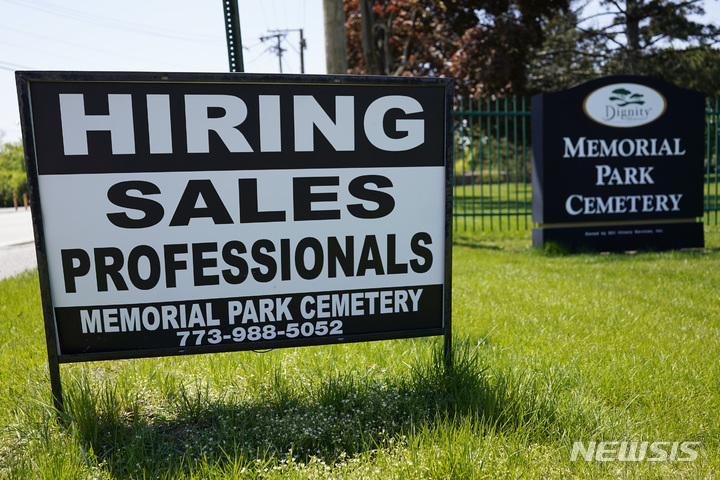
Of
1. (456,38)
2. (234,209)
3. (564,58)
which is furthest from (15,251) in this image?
(564,58)

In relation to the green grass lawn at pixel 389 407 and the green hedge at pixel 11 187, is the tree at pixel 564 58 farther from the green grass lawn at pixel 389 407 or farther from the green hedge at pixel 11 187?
the green hedge at pixel 11 187

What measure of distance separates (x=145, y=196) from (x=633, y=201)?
7.46 metres

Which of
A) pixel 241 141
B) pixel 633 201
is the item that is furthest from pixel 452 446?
pixel 633 201

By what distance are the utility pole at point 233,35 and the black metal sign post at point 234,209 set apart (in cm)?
112

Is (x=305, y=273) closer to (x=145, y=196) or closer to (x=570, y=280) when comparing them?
(x=145, y=196)

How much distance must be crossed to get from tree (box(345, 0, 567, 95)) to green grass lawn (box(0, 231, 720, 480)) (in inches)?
476

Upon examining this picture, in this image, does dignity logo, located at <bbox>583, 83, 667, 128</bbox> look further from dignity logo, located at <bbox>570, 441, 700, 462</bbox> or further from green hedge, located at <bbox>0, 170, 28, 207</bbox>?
green hedge, located at <bbox>0, 170, 28, 207</bbox>

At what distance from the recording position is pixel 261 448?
259 centimetres

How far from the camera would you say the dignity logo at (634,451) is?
8.15 ft

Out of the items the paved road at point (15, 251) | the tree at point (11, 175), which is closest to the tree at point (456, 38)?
the paved road at point (15, 251)

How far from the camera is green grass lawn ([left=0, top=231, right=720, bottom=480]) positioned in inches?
95.3

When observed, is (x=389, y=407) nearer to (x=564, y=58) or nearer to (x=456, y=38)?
(x=456, y=38)

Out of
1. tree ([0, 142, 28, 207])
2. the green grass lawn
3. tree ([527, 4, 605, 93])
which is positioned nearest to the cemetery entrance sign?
the green grass lawn

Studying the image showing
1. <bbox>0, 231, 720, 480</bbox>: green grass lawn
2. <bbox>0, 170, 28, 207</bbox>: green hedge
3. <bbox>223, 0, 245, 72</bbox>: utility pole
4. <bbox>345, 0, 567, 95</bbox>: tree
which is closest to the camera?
<bbox>0, 231, 720, 480</bbox>: green grass lawn
